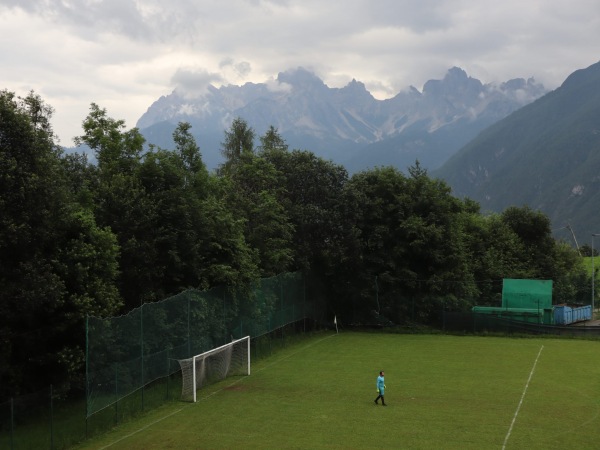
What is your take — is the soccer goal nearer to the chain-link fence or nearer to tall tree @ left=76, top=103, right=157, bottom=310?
the chain-link fence

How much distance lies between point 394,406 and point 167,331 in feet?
31.2

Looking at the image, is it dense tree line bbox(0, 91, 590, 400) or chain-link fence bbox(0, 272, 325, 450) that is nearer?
chain-link fence bbox(0, 272, 325, 450)

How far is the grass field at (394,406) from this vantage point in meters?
20.1

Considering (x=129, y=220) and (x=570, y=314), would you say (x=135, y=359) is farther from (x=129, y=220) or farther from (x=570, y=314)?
(x=570, y=314)

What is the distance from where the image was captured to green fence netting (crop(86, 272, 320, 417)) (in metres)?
21.6

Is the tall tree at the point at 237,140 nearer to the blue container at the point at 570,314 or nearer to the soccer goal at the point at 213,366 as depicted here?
the blue container at the point at 570,314

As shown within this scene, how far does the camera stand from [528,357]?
117 ft

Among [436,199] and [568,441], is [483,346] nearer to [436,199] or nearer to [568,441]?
[436,199]

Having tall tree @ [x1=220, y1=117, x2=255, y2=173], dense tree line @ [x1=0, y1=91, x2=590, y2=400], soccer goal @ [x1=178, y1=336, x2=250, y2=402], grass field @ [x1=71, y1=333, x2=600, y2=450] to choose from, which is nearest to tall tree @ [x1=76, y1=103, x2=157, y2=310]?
dense tree line @ [x1=0, y1=91, x2=590, y2=400]

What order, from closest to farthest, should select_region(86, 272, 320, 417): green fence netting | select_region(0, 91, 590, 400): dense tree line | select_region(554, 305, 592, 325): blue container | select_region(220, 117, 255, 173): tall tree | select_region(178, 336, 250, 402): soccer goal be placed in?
select_region(0, 91, 590, 400): dense tree line
select_region(86, 272, 320, 417): green fence netting
select_region(178, 336, 250, 402): soccer goal
select_region(554, 305, 592, 325): blue container
select_region(220, 117, 255, 173): tall tree

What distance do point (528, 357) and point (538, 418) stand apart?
13.9 metres

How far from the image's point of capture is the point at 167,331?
26.3 m

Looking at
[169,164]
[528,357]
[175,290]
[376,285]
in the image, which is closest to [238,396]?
[175,290]

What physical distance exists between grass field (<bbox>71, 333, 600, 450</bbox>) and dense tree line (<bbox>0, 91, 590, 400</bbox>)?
4.75 metres
